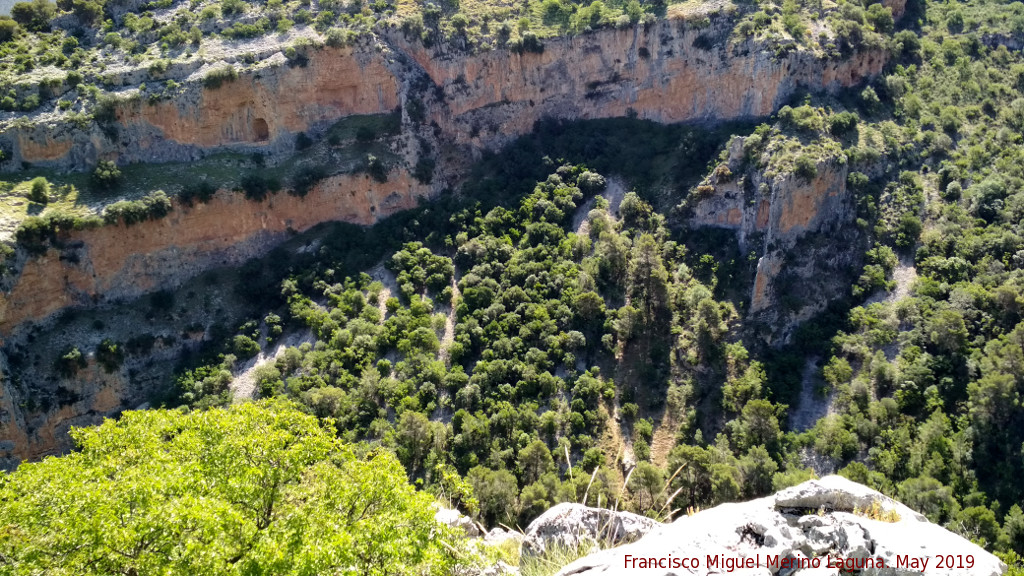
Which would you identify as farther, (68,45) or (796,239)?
(68,45)

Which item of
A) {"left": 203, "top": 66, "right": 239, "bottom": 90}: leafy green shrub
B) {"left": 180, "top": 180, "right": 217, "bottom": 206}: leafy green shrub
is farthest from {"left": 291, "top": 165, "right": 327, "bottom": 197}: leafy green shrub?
{"left": 203, "top": 66, "right": 239, "bottom": 90}: leafy green shrub

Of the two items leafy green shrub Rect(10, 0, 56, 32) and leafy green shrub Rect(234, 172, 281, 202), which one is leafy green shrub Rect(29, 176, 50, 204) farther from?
leafy green shrub Rect(10, 0, 56, 32)

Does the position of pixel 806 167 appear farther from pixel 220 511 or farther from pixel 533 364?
pixel 220 511

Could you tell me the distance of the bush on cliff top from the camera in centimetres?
1802

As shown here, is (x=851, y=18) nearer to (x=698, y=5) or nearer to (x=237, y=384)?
(x=698, y=5)

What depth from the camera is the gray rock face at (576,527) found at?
24.6 metres

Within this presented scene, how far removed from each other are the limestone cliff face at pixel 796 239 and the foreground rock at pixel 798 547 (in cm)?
3556

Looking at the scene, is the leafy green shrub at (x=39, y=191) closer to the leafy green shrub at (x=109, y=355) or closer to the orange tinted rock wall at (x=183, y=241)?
the orange tinted rock wall at (x=183, y=241)

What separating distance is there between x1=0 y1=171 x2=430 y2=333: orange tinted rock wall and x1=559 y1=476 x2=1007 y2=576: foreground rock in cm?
4728

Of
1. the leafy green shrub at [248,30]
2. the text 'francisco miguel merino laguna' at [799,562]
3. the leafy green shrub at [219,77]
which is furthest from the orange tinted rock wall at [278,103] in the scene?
the text 'francisco miguel merino laguna' at [799,562]

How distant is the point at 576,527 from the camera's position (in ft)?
84.2

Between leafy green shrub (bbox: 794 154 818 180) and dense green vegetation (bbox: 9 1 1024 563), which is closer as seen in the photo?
dense green vegetation (bbox: 9 1 1024 563)

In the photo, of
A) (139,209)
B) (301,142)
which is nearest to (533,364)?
(301,142)

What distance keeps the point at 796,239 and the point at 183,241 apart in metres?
49.5
